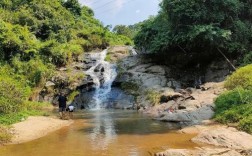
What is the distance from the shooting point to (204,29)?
3048 cm

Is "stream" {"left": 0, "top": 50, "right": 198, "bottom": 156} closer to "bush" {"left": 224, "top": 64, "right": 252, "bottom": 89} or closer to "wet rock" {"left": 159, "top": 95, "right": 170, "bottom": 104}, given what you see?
"bush" {"left": 224, "top": 64, "right": 252, "bottom": 89}

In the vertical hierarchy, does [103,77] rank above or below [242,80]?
above

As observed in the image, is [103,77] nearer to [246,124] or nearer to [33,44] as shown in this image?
[33,44]

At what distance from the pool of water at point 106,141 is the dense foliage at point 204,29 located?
14.4 metres

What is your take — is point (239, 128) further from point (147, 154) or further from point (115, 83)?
point (115, 83)

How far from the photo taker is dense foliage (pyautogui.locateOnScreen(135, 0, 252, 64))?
31516mm

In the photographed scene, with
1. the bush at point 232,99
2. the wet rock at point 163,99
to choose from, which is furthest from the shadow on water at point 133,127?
the wet rock at point 163,99

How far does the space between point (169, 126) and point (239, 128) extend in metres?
4.12

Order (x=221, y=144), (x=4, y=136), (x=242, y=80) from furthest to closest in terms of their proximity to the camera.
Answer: (x=242, y=80), (x=4, y=136), (x=221, y=144)

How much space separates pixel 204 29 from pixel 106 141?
60.3ft

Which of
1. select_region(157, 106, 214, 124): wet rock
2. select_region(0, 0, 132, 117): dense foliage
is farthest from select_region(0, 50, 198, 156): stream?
select_region(0, 0, 132, 117): dense foliage

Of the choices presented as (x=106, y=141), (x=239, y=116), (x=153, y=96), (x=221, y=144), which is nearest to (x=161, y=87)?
(x=153, y=96)

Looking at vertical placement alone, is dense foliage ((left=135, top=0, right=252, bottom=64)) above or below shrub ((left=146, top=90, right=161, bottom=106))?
above

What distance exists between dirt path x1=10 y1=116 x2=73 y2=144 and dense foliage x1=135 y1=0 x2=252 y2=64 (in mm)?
15064
